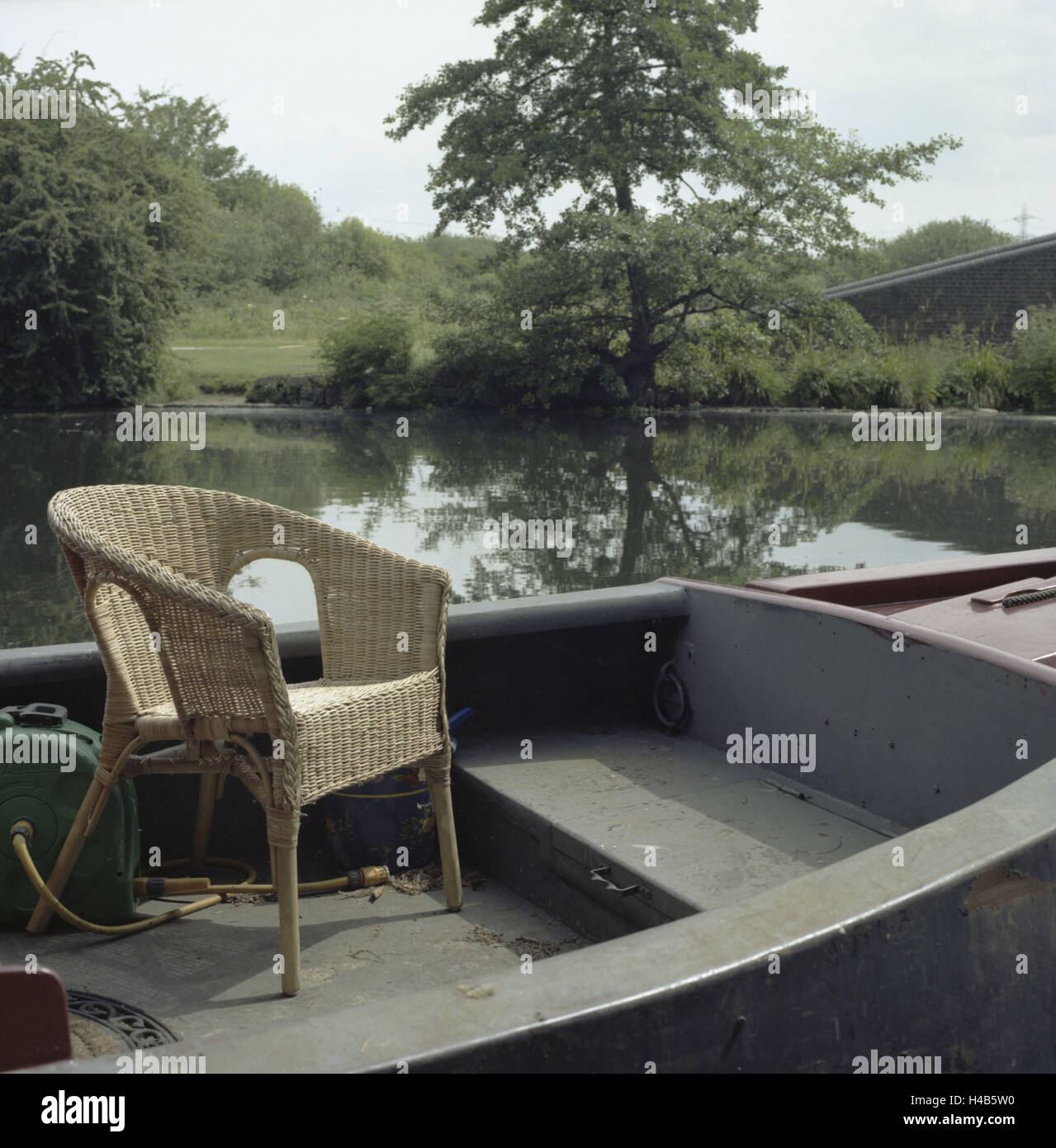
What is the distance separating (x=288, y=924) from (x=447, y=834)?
1.52 ft

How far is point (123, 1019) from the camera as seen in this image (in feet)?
6.70

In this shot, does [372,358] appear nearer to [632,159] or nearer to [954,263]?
[632,159]

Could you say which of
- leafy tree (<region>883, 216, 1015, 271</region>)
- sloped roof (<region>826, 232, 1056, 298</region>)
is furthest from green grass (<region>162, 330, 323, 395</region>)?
leafy tree (<region>883, 216, 1015, 271</region>)

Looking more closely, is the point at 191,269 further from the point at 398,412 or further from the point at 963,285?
the point at 963,285

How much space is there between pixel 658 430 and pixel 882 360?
6.30 metres

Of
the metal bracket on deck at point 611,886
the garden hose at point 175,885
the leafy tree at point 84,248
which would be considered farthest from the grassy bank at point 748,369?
the metal bracket on deck at point 611,886

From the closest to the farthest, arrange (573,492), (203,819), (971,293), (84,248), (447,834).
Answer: (447,834) → (203,819) → (573,492) → (84,248) → (971,293)

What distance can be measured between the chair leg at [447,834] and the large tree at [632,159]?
22.6 metres

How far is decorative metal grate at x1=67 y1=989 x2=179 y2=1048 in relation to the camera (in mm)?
1982

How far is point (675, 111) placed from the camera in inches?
1043

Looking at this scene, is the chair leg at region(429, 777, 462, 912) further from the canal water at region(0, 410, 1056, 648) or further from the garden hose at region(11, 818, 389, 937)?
the canal water at region(0, 410, 1056, 648)

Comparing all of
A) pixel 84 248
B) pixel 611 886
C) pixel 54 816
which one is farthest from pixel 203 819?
pixel 84 248

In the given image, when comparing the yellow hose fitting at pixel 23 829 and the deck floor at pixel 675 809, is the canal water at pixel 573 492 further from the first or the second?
A: the yellow hose fitting at pixel 23 829

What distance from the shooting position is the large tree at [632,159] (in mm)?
24844
